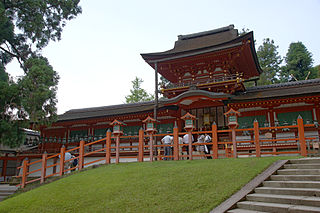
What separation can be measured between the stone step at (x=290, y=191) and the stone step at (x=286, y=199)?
225 millimetres

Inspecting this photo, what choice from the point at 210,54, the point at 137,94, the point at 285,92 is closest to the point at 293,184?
the point at 285,92

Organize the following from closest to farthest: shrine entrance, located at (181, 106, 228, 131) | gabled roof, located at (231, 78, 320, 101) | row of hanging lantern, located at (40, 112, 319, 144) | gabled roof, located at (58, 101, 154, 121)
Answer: row of hanging lantern, located at (40, 112, 319, 144) < gabled roof, located at (231, 78, 320, 101) < shrine entrance, located at (181, 106, 228, 131) < gabled roof, located at (58, 101, 154, 121)

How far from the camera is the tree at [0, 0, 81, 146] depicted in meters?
12.3

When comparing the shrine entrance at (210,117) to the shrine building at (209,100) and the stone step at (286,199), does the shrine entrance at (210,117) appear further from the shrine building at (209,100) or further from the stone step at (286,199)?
the stone step at (286,199)

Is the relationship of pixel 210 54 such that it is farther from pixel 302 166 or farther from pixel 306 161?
pixel 302 166

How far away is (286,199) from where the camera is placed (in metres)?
6.18

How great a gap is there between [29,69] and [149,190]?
9.41 meters

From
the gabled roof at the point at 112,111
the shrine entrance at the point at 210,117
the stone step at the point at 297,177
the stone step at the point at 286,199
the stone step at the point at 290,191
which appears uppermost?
the gabled roof at the point at 112,111

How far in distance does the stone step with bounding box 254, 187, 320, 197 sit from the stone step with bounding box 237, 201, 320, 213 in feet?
2.20

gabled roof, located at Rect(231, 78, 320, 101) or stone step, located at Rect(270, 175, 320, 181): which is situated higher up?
gabled roof, located at Rect(231, 78, 320, 101)

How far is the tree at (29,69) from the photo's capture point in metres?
12.3

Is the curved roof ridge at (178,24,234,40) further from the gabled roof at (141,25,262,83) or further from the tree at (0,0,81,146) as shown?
the tree at (0,0,81,146)

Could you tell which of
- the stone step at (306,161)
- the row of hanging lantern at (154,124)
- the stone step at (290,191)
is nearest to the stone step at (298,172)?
the stone step at (306,161)

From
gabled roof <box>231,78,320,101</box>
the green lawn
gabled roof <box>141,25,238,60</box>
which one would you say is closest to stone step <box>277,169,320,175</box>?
the green lawn
